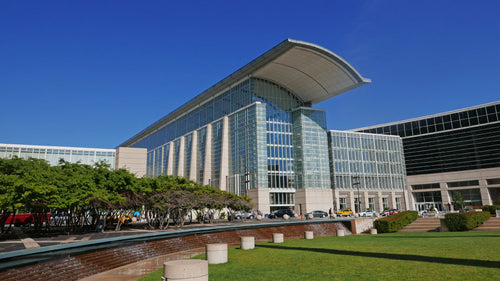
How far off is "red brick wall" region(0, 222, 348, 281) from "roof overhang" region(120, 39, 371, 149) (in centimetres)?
3871

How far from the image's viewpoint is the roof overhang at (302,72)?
189 ft

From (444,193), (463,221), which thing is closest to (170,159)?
(444,193)

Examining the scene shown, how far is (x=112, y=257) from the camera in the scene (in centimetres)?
1304

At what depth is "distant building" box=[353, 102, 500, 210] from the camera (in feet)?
245

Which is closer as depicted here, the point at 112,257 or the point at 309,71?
the point at 112,257

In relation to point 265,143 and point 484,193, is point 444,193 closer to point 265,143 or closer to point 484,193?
point 484,193

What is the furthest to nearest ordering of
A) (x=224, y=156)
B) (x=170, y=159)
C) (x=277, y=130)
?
(x=170, y=159), (x=224, y=156), (x=277, y=130)

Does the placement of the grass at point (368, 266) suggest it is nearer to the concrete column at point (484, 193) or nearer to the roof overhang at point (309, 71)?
the roof overhang at point (309, 71)

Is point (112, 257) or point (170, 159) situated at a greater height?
point (170, 159)

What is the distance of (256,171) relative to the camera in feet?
205

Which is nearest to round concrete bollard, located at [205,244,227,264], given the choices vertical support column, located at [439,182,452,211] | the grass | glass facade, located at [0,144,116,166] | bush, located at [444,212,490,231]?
the grass

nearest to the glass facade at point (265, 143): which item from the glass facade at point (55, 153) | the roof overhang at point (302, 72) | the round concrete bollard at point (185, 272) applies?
the roof overhang at point (302, 72)

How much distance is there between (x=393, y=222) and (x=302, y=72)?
4095 centimetres

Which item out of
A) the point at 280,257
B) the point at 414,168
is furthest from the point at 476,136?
the point at 280,257
